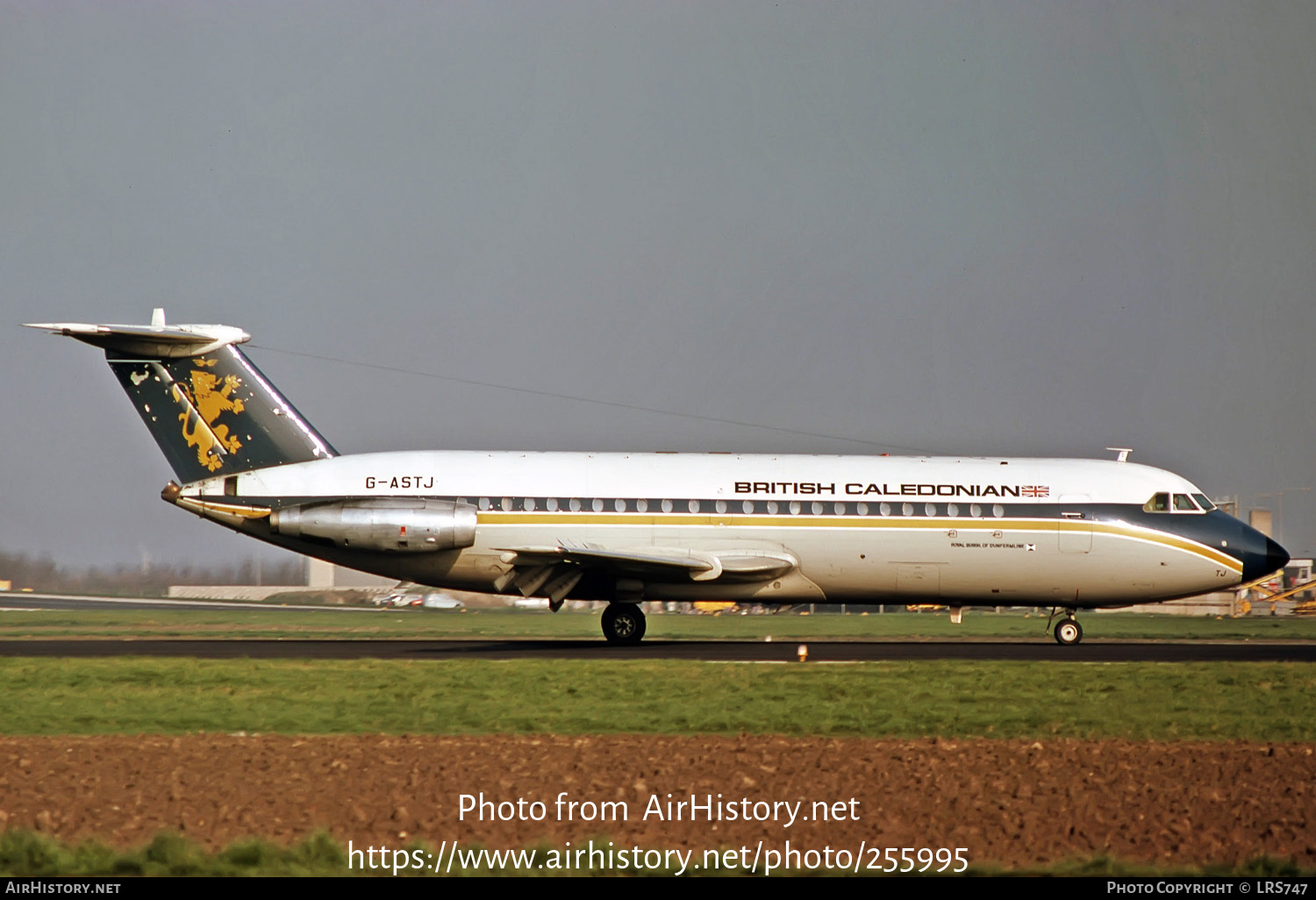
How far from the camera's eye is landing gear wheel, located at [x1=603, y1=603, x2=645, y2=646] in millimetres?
28219

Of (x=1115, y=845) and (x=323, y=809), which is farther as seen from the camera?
(x=323, y=809)

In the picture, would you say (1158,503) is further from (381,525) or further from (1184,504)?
(381,525)

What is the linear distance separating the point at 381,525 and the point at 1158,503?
16113 millimetres

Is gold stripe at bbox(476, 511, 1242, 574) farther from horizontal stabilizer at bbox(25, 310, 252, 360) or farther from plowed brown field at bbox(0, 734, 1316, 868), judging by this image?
plowed brown field at bbox(0, 734, 1316, 868)

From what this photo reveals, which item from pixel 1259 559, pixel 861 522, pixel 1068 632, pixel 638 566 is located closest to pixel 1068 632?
pixel 1068 632

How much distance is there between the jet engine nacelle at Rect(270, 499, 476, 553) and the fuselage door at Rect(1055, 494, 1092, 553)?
39.9 ft

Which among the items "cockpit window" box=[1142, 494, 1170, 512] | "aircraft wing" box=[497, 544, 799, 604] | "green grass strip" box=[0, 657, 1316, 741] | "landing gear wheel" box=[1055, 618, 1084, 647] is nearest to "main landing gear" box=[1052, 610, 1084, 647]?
"landing gear wheel" box=[1055, 618, 1084, 647]

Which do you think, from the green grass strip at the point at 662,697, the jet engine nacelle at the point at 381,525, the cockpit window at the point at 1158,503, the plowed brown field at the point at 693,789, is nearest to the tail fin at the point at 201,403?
the jet engine nacelle at the point at 381,525

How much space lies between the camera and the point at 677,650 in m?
26.5

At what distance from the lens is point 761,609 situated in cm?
6656

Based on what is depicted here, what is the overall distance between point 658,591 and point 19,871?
20019 millimetres
